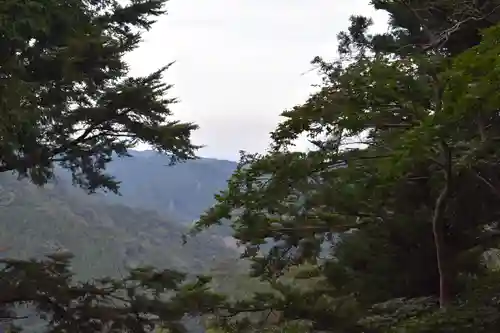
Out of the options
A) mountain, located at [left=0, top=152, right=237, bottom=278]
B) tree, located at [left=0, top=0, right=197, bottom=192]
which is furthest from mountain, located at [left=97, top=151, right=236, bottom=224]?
tree, located at [left=0, top=0, right=197, bottom=192]

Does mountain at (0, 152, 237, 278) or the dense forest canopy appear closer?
the dense forest canopy

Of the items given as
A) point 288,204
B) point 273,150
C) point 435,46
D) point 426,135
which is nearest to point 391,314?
point 288,204

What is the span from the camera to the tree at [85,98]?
16.3 ft

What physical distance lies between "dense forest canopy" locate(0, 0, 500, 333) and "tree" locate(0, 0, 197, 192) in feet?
0.07

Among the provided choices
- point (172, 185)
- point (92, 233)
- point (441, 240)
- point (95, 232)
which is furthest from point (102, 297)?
point (172, 185)

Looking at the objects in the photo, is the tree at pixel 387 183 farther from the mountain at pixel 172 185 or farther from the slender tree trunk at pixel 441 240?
the mountain at pixel 172 185

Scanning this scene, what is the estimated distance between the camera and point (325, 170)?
4156 millimetres

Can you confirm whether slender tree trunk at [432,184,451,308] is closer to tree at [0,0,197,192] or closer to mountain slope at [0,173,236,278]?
tree at [0,0,197,192]

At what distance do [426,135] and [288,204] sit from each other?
83.0 inches

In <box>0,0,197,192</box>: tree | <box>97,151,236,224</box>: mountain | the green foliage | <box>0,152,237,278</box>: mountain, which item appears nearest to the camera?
<box>0,0,197,192</box>: tree

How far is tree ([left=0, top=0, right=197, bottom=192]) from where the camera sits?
16.3ft

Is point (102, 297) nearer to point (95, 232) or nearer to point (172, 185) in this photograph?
point (95, 232)

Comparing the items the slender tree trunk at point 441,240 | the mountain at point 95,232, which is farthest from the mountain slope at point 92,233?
the slender tree trunk at point 441,240

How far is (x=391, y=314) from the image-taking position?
4.36 m
